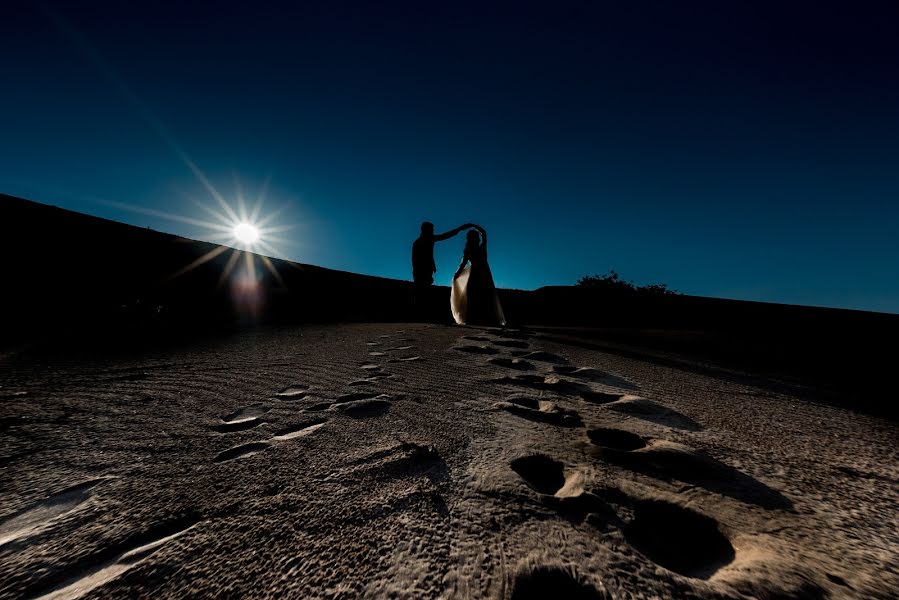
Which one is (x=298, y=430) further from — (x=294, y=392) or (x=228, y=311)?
(x=228, y=311)

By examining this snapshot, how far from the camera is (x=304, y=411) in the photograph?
1.17 m

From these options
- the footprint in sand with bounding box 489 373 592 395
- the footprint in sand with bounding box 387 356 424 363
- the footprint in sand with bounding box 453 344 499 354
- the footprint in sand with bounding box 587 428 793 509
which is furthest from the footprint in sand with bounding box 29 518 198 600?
the footprint in sand with bounding box 453 344 499 354

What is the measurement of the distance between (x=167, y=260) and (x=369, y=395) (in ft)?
18.1

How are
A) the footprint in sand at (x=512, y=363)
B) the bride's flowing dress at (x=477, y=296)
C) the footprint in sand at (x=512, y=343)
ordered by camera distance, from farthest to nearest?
the bride's flowing dress at (x=477, y=296) → the footprint in sand at (x=512, y=343) → the footprint in sand at (x=512, y=363)

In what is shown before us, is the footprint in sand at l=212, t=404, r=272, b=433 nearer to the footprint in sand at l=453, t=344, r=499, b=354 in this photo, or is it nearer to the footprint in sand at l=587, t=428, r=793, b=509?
the footprint in sand at l=587, t=428, r=793, b=509

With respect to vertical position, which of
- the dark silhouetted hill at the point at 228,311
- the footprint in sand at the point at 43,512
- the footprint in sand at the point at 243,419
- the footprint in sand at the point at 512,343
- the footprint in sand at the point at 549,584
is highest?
the dark silhouetted hill at the point at 228,311

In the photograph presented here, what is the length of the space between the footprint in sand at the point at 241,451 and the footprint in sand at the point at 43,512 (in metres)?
0.22

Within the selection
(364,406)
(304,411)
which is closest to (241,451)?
(304,411)

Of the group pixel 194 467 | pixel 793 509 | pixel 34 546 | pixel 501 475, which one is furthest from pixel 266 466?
pixel 793 509

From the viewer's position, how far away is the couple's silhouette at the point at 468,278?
16.1 ft

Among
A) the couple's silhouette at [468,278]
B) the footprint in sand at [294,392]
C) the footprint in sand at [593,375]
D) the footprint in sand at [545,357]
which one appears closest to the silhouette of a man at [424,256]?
the couple's silhouette at [468,278]

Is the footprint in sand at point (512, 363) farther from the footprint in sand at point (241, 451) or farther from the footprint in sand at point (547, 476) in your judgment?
the footprint in sand at point (241, 451)

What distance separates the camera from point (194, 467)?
780mm

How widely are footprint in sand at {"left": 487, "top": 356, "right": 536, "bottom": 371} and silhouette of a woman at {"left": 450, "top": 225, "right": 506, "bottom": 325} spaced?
2771mm
